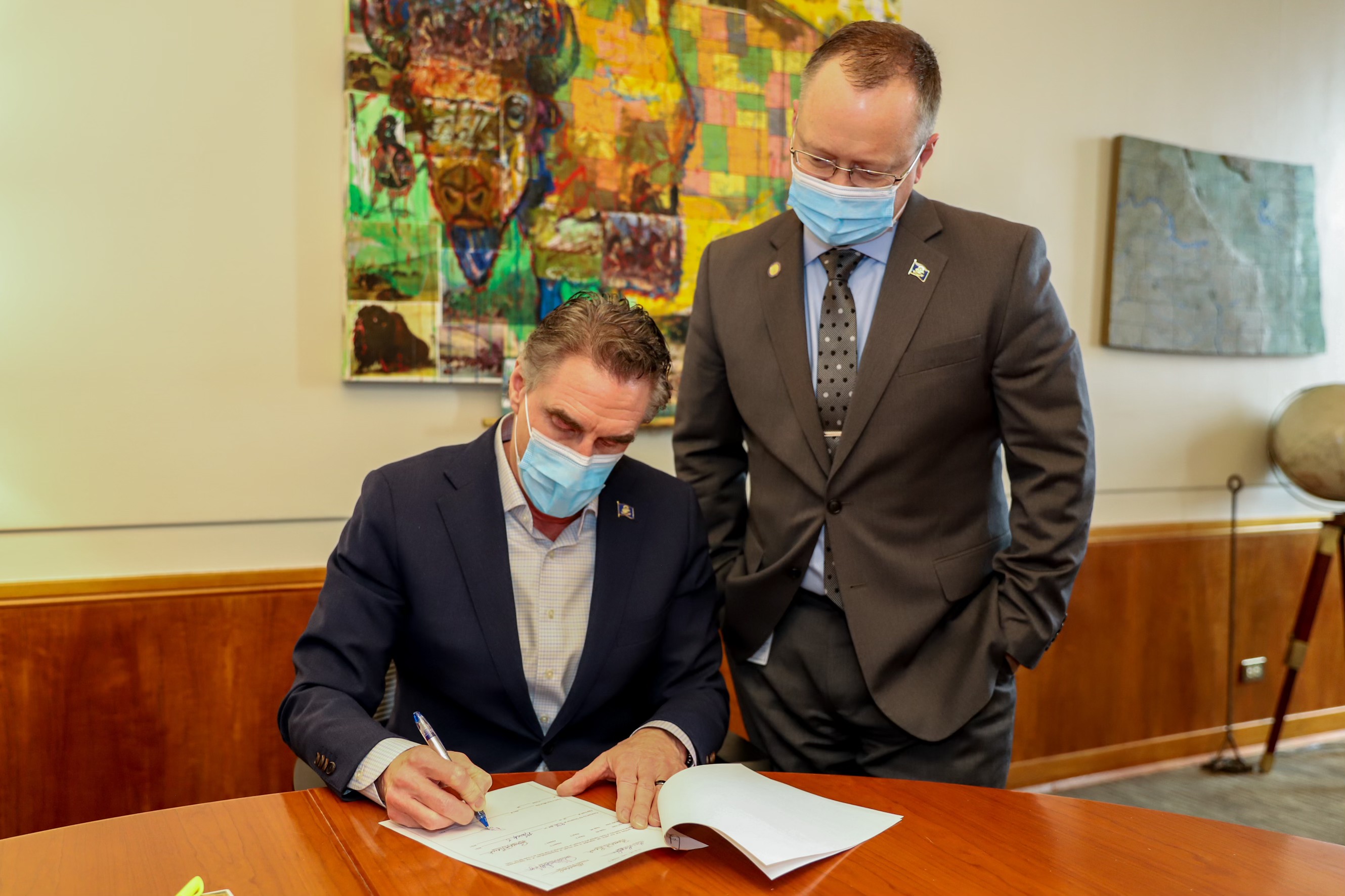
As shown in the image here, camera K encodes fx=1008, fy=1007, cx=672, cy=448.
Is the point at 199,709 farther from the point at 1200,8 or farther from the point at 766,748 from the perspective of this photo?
the point at 1200,8

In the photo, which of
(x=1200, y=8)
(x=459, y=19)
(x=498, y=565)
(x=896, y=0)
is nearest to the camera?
(x=498, y=565)

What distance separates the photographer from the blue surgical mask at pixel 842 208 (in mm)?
1710

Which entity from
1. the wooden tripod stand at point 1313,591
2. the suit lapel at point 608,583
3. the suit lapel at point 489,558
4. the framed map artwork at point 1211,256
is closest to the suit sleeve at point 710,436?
the suit lapel at point 608,583

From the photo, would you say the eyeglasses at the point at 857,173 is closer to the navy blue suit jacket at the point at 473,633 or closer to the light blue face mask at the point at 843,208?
the light blue face mask at the point at 843,208

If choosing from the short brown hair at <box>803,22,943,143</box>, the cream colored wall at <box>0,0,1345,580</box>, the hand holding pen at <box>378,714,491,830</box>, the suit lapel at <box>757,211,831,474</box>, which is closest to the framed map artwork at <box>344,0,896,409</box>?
the cream colored wall at <box>0,0,1345,580</box>

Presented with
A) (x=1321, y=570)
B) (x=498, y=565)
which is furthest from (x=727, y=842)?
(x=1321, y=570)

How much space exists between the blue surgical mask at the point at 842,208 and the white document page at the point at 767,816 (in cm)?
92

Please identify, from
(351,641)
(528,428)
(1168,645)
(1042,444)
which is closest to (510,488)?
(528,428)

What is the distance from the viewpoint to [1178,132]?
4055mm

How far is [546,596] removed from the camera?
171cm

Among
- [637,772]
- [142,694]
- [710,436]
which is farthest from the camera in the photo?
[142,694]

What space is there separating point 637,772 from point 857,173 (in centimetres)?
102

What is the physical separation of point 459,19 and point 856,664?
2.04 m

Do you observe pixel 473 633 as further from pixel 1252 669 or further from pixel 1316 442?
pixel 1252 669
